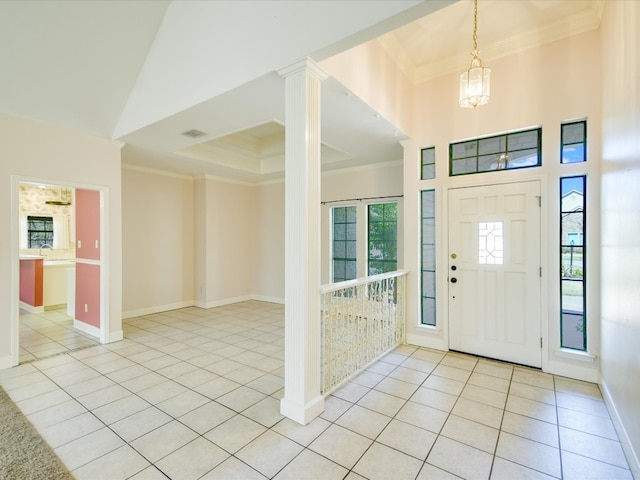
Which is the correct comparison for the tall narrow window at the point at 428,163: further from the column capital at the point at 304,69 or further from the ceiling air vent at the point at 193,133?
the ceiling air vent at the point at 193,133

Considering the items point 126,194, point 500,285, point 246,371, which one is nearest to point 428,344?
point 500,285

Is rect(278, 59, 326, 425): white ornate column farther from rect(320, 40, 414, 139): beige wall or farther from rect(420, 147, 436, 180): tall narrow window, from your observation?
rect(420, 147, 436, 180): tall narrow window

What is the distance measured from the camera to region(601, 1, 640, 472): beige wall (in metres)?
1.96

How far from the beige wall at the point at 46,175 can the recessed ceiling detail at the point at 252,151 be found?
3.64 ft

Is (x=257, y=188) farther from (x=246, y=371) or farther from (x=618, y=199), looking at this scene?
(x=618, y=199)

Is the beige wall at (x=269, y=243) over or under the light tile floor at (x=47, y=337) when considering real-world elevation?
over

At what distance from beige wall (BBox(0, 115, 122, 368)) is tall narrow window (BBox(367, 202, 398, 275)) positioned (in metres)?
4.03

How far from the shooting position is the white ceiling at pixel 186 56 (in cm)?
282

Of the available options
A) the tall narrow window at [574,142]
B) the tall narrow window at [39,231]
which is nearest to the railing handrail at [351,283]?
the tall narrow window at [574,142]

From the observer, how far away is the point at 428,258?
4.13 metres

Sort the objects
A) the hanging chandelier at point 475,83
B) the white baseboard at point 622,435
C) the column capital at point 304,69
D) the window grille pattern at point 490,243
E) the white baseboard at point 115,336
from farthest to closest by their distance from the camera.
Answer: the white baseboard at point 115,336 < the window grille pattern at point 490,243 < the hanging chandelier at point 475,83 < the column capital at point 304,69 < the white baseboard at point 622,435

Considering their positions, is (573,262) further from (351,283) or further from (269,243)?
(269,243)

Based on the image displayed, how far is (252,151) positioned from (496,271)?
474cm

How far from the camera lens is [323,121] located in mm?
3637
